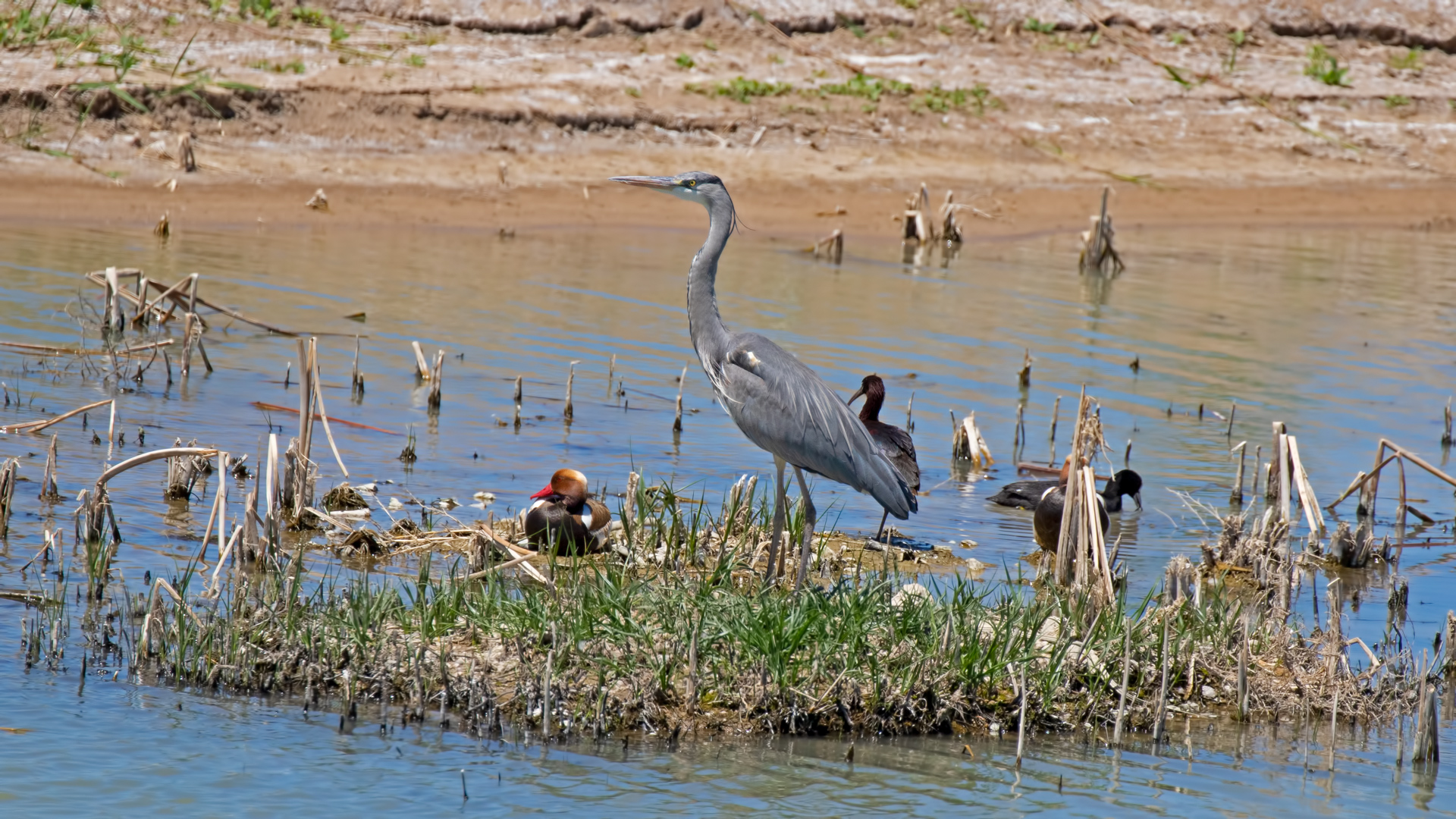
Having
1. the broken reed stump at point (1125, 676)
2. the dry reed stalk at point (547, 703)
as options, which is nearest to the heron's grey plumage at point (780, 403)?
the broken reed stump at point (1125, 676)

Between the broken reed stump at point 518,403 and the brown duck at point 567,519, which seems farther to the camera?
the broken reed stump at point 518,403

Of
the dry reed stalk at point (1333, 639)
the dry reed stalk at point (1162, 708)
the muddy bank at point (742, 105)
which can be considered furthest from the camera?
the muddy bank at point (742, 105)

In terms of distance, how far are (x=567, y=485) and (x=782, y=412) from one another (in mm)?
1355

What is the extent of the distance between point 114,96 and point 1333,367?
16.4 m

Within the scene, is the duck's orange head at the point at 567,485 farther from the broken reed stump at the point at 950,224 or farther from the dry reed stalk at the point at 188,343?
the broken reed stump at the point at 950,224

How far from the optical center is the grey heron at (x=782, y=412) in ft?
24.7

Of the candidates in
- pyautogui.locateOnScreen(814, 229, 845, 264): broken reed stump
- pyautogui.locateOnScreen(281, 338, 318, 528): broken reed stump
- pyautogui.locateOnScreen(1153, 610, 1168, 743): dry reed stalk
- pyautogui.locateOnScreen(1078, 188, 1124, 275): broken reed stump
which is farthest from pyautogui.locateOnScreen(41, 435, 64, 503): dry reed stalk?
pyautogui.locateOnScreen(1078, 188, 1124, 275): broken reed stump

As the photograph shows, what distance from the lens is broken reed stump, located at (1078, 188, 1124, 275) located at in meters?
21.5

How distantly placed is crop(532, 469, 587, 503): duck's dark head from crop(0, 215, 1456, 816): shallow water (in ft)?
2.86

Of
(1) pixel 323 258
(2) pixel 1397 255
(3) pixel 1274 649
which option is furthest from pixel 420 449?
(2) pixel 1397 255

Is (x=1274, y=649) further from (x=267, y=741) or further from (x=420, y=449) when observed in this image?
(x=420, y=449)

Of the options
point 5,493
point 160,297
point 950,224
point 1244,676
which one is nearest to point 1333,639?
point 1244,676

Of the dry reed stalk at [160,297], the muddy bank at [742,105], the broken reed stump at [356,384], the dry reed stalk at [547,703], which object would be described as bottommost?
the dry reed stalk at [547,703]

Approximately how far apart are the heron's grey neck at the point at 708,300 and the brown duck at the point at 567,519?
3.14ft
